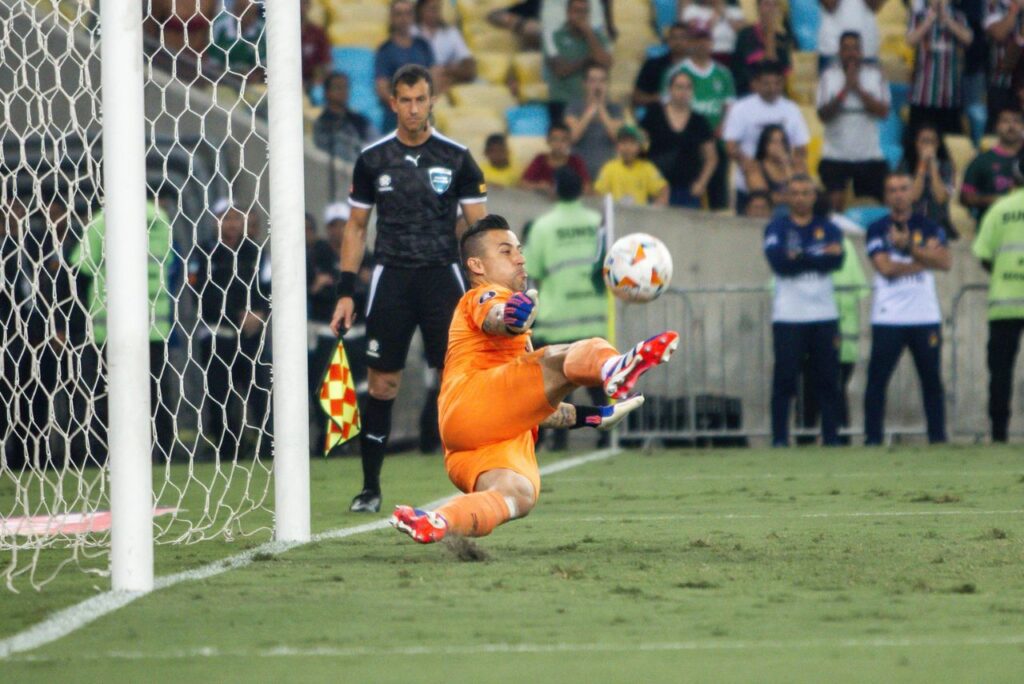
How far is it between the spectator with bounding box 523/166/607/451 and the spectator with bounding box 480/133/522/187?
2259mm

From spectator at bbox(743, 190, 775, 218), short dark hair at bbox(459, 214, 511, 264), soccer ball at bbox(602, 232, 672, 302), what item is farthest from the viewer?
spectator at bbox(743, 190, 775, 218)

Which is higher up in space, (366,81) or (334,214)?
(366,81)

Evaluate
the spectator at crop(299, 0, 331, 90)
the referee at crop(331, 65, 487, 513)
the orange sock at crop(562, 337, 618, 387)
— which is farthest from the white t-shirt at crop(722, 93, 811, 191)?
the orange sock at crop(562, 337, 618, 387)

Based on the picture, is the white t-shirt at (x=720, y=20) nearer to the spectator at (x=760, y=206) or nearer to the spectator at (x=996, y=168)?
the spectator at (x=760, y=206)

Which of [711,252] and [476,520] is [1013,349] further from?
[476,520]

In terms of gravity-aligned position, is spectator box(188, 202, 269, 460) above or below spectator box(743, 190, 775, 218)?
below

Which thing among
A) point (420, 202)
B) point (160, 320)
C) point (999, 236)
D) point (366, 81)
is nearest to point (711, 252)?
point (999, 236)

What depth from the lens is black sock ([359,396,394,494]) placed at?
7.83m

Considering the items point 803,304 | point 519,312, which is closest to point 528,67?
point 803,304

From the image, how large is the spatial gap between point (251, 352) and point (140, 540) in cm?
780

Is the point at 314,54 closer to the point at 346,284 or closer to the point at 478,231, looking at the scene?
the point at 346,284

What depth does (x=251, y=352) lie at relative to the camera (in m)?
12.8

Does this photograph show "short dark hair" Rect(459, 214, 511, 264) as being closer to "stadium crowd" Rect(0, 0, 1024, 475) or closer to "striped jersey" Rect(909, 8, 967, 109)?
"stadium crowd" Rect(0, 0, 1024, 475)

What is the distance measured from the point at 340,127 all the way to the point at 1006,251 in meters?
5.66
